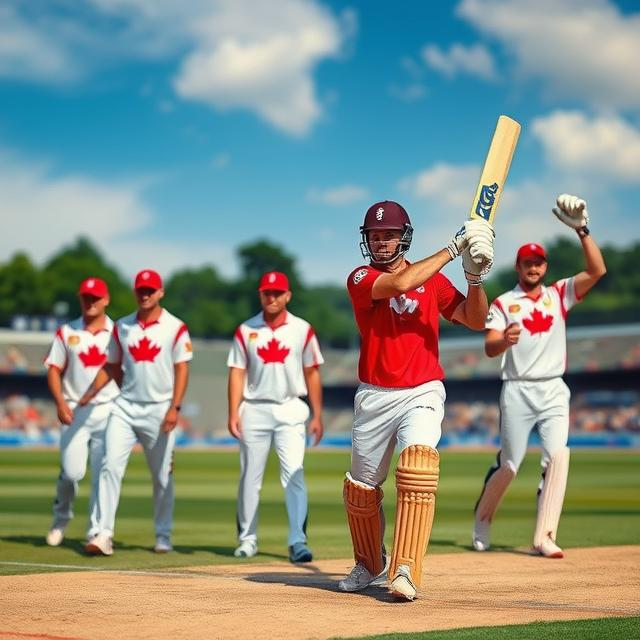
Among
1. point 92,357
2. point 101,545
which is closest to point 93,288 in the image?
point 92,357

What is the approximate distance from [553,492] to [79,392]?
176 inches

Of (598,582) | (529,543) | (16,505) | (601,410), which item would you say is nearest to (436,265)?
(598,582)

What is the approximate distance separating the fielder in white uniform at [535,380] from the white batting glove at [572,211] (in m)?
0.93

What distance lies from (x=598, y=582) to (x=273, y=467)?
21778mm

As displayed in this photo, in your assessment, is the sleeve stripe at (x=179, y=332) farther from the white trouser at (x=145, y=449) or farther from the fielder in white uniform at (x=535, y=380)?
the fielder in white uniform at (x=535, y=380)

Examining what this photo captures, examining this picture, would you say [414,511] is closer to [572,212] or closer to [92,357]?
[572,212]

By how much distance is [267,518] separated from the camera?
13859 millimetres

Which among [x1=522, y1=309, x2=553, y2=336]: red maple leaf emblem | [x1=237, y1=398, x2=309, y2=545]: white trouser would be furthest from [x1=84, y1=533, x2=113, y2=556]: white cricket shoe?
[x1=522, y1=309, x2=553, y2=336]: red maple leaf emblem

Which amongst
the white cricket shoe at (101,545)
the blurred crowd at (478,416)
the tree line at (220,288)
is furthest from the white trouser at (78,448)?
the tree line at (220,288)

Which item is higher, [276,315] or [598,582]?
[276,315]

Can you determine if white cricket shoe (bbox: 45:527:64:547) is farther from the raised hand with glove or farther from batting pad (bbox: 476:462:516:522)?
the raised hand with glove

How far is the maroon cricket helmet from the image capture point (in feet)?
22.3

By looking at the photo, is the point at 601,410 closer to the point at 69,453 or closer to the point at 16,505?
the point at 16,505

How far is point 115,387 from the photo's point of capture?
10.4 metres
